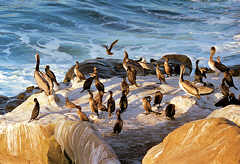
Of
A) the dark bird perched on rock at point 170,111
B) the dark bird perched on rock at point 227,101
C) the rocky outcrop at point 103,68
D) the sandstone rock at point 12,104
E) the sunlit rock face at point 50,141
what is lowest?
the sandstone rock at point 12,104

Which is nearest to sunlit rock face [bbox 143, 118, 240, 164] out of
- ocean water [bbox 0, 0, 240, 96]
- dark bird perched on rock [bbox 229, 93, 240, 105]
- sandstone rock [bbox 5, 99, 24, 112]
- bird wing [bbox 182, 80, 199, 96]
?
bird wing [bbox 182, 80, 199, 96]

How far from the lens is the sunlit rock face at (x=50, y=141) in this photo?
571cm

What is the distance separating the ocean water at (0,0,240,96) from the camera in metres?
22.2

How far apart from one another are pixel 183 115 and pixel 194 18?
2999cm

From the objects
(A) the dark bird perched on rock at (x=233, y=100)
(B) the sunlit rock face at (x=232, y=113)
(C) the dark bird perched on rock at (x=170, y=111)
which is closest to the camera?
(B) the sunlit rock face at (x=232, y=113)

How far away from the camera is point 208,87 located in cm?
859

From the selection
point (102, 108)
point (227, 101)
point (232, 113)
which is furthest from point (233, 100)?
point (102, 108)

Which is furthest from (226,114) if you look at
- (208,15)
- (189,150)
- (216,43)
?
(208,15)

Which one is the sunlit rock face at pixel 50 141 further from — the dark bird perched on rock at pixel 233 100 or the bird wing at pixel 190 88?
the dark bird perched on rock at pixel 233 100

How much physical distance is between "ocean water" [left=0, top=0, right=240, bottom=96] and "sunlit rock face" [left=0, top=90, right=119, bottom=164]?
10868 mm

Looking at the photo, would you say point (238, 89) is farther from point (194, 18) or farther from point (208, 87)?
point (194, 18)

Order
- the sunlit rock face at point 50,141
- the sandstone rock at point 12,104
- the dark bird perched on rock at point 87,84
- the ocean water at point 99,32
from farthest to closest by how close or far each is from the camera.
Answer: the ocean water at point 99,32, the sandstone rock at point 12,104, the dark bird perched on rock at point 87,84, the sunlit rock face at point 50,141

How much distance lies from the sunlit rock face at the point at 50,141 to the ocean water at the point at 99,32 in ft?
35.7

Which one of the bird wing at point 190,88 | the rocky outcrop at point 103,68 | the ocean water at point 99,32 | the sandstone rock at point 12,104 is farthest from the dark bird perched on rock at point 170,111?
the ocean water at point 99,32
